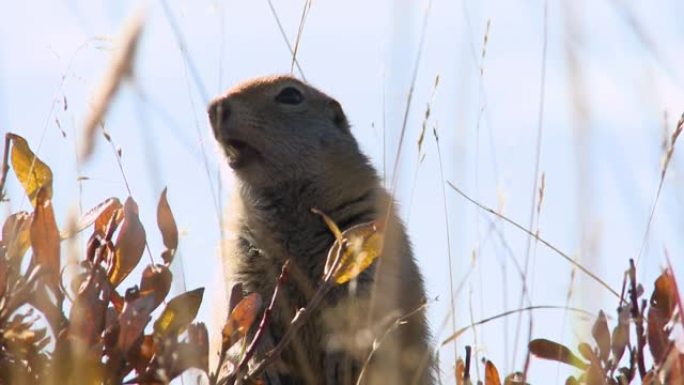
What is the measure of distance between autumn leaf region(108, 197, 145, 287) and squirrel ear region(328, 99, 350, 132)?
2481 millimetres

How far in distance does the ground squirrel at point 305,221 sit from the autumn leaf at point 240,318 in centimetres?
82

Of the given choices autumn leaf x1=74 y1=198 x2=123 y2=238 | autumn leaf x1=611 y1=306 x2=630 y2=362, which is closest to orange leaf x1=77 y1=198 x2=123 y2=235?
A: autumn leaf x1=74 y1=198 x2=123 y2=238

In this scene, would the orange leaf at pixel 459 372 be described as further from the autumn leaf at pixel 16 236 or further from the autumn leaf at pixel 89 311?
the autumn leaf at pixel 16 236

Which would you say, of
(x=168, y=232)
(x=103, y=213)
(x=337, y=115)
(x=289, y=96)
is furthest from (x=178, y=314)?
(x=337, y=115)

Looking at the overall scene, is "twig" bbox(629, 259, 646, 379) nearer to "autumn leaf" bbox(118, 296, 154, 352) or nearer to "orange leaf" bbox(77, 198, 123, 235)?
"autumn leaf" bbox(118, 296, 154, 352)

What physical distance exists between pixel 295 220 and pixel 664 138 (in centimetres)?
174

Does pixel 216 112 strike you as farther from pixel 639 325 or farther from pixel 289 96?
pixel 639 325

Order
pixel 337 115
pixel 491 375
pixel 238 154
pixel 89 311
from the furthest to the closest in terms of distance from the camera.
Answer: pixel 337 115 → pixel 238 154 → pixel 491 375 → pixel 89 311

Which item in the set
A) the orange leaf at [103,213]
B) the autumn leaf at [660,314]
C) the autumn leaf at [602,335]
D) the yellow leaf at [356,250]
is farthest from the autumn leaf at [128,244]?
the autumn leaf at [660,314]

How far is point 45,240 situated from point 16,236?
0.13 meters

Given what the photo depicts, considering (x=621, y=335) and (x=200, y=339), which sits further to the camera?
(x=621, y=335)

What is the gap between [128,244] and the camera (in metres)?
2.35

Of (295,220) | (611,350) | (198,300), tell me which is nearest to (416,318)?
(295,220)

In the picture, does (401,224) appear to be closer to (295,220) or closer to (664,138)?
(295,220)
